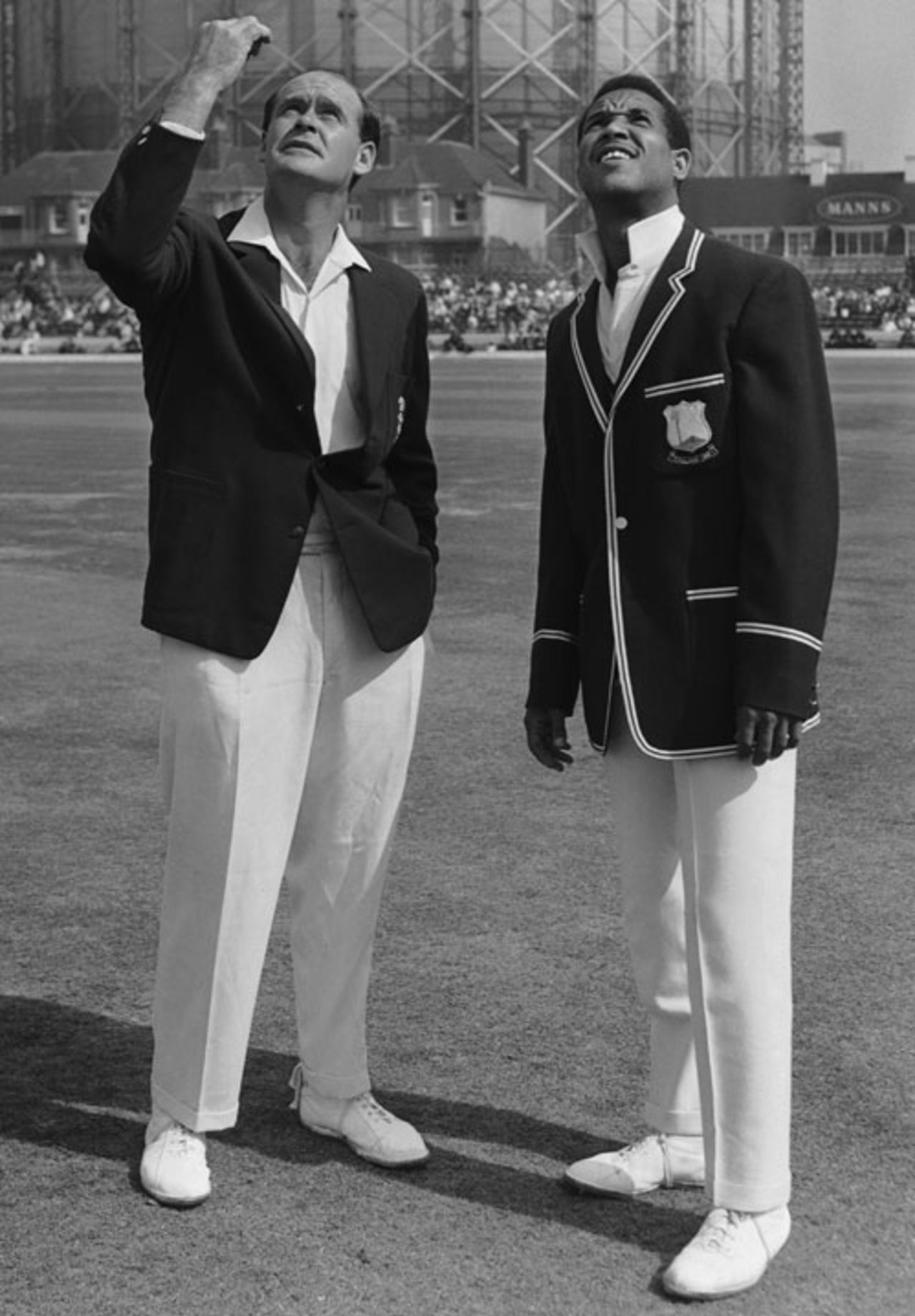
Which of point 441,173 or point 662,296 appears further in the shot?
point 441,173

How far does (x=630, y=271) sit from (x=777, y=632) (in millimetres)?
715

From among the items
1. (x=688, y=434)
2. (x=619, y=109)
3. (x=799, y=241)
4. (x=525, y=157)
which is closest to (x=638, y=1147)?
(x=688, y=434)

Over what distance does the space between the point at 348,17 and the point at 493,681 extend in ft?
335

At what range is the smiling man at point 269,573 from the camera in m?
4.18

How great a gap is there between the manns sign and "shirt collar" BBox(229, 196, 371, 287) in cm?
9874

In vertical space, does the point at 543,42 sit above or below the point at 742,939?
above

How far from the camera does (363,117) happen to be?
14.0 feet

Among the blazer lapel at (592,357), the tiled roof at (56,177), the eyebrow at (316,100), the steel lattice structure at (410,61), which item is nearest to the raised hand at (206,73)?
the eyebrow at (316,100)

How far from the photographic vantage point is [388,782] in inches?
176

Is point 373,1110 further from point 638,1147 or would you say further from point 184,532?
point 184,532

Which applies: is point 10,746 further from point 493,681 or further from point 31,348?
point 31,348

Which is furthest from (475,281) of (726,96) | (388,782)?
(388,782)

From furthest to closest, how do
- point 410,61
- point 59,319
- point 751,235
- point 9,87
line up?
1. point 9,87
2. point 410,61
3. point 751,235
4. point 59,319

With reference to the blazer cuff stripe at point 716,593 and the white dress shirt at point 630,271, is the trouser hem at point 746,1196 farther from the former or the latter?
the white dress shirt at point 630,271
